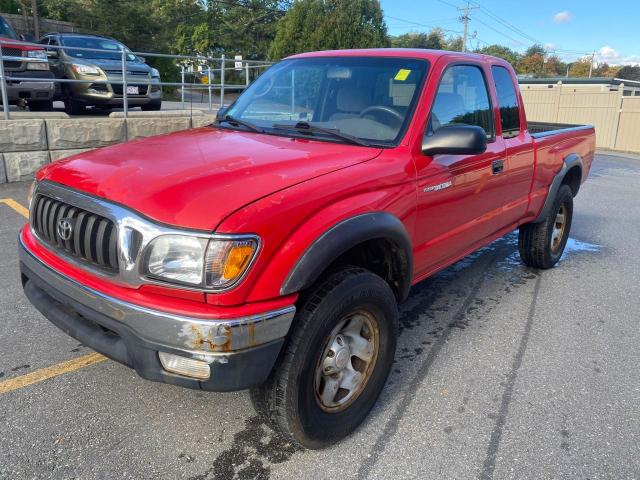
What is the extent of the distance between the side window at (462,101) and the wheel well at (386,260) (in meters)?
0.76

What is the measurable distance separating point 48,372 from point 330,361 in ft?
5.69

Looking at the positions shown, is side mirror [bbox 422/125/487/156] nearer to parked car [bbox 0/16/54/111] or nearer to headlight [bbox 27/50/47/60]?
parked car [bbox 0/16/54/111]

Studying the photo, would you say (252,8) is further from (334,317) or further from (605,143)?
(334,317)

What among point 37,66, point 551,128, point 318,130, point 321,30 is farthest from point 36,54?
point 321,30

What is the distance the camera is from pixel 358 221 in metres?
2.44

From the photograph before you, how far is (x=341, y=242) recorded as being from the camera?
7.55 ft

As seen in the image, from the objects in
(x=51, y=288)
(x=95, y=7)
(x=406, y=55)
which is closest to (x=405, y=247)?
(x=406, y=55)

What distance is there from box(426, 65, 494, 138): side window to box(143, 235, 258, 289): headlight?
158 centimetres

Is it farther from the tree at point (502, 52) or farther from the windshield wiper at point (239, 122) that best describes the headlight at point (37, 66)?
the tree at point (502, 52)

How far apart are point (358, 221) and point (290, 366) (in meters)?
0.73

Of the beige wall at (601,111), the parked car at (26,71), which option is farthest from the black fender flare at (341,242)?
the beige wall at (601,111)

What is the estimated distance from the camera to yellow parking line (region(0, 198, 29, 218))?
242 inches

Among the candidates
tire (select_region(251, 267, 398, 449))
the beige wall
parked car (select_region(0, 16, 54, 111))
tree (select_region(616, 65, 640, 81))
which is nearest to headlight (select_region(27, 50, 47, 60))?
parked car (select_region(0, 16, 54, 111))

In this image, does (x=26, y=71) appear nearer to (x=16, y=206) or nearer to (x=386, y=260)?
(x=16, y=206)
